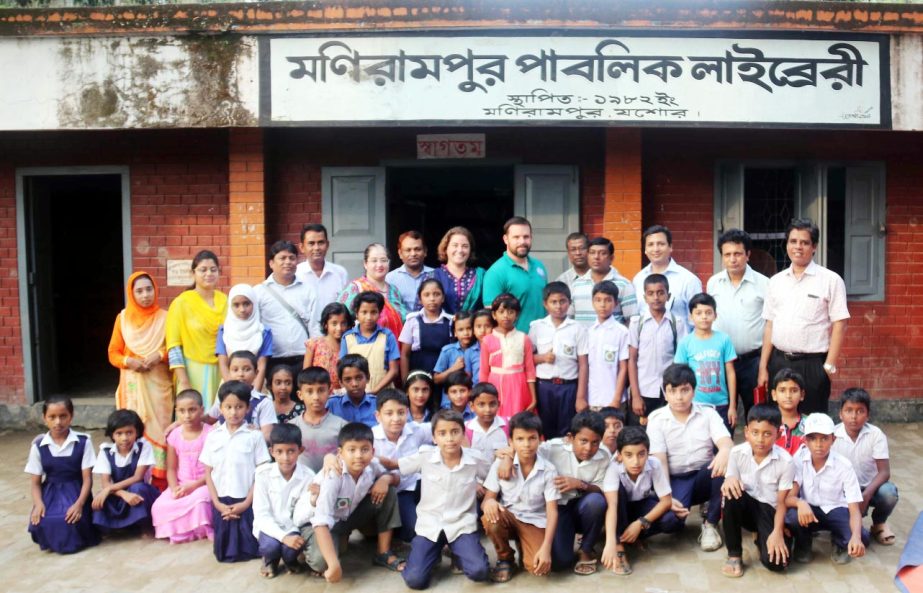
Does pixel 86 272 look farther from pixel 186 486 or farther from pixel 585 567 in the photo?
pixel 585 567

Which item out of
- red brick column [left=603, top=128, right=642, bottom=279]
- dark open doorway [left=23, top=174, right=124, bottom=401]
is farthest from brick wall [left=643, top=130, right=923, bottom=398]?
dark open doorway [left=23, top=174, right=124, bottom=401]

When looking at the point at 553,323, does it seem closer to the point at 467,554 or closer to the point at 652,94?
the point at 467,554

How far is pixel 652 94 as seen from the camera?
6309 mm

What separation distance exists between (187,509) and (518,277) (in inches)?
91.0

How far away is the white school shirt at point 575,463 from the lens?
14.0ft

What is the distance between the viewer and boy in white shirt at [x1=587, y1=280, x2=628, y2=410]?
4.93 m

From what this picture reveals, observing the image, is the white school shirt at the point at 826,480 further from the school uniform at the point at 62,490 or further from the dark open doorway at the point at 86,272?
the dark open doorway at the point at 86,272

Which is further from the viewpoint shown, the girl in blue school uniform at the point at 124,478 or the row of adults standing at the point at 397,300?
the row of adults standing at the point at 397,300

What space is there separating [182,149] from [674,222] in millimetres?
4216

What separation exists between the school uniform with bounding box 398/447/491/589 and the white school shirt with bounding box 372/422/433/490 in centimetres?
20

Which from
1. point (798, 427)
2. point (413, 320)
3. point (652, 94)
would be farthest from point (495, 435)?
point (652, 94)

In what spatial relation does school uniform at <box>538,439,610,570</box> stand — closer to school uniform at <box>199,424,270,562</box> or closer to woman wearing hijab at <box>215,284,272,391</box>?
school uniform at <box>199,424,270,562</box>

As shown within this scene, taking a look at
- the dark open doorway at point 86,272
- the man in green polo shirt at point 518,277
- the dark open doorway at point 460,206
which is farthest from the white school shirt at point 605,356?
the dark open doorway at point 86,272

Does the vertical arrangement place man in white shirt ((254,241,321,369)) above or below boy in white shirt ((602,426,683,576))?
above
